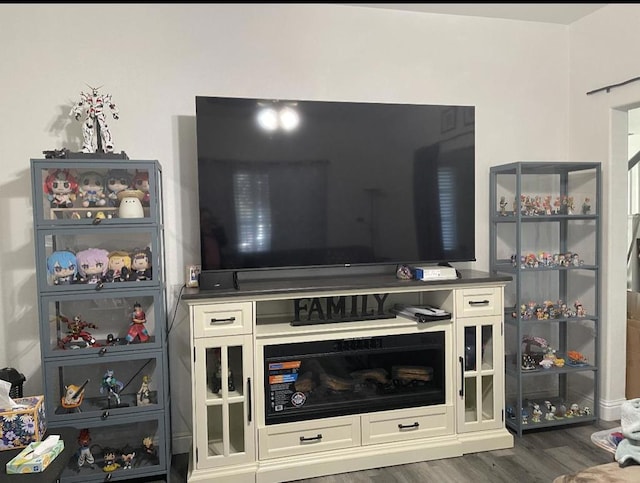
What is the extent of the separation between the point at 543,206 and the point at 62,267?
281 centimetres

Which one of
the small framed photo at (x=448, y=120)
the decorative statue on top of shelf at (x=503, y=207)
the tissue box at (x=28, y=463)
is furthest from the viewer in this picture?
the decorative statue on top of shelf at (x=503, y=207)

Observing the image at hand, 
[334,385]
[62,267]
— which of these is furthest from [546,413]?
[62,267]

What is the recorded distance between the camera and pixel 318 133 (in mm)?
2617

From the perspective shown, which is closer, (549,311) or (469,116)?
(469,116)

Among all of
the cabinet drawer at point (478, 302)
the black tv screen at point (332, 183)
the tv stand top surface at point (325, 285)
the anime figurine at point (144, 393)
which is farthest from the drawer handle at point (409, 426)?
the anime figurine at point (144, 393)

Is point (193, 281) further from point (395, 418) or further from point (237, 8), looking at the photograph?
point (237, 8)

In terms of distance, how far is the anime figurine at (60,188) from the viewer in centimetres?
224

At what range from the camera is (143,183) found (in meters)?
2.33

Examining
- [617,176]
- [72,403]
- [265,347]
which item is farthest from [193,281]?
[617,176]

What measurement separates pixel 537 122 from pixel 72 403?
328 centimetres

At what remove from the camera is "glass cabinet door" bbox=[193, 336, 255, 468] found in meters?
2.31

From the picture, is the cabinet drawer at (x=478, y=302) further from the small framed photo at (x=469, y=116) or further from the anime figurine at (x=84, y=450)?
the anime figurine at (x=84, y=450)

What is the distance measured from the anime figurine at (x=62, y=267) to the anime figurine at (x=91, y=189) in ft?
0.86

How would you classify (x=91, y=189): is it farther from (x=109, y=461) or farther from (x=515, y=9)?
(x=515, y=9)
